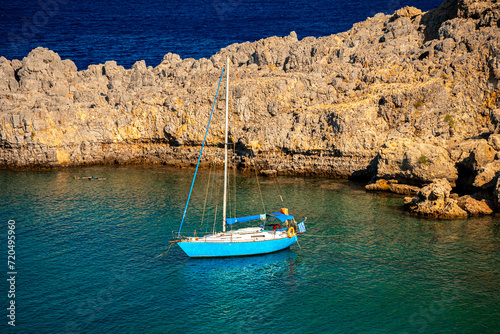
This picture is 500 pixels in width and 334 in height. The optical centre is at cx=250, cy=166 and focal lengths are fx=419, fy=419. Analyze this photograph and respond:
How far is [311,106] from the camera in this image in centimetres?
7681

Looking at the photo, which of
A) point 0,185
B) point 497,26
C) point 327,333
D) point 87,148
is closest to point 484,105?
point 497,26

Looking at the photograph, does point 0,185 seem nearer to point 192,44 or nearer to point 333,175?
point 333,175

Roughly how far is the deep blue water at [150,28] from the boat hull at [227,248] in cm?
11821

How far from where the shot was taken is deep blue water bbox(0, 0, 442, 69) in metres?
152

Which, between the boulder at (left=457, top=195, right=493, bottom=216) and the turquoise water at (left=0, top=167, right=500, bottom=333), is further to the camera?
the boulder at (left=457, top=195, right=493, bottom=216)

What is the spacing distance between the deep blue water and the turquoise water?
107m

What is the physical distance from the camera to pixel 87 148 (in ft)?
266

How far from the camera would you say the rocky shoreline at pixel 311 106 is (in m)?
63.4

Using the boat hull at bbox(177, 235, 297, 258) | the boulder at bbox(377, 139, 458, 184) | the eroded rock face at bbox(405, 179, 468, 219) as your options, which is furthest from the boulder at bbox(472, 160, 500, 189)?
the boat hull at bbox(177, 235, 297, 258)

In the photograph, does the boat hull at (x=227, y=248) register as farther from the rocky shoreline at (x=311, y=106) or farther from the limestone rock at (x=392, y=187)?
the limestone rock at (x=392, y=187)

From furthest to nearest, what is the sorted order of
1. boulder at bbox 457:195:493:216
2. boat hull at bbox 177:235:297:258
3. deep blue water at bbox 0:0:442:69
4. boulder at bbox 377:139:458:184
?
deep blue water at bbox 0:0:442:69 < boulder at bbox 377:139:458:184 < boulder at bbox 457:195:493:216 < boat hull at bbox 177:235:297:258

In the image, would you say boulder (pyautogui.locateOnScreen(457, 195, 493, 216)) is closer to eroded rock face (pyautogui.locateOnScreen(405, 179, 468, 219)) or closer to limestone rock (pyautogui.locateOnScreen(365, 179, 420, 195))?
eroded rock face (pyautogui.locateOnScreen(405, 179, 468, 219))

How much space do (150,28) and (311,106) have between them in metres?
128

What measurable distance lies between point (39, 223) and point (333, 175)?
4390cm
